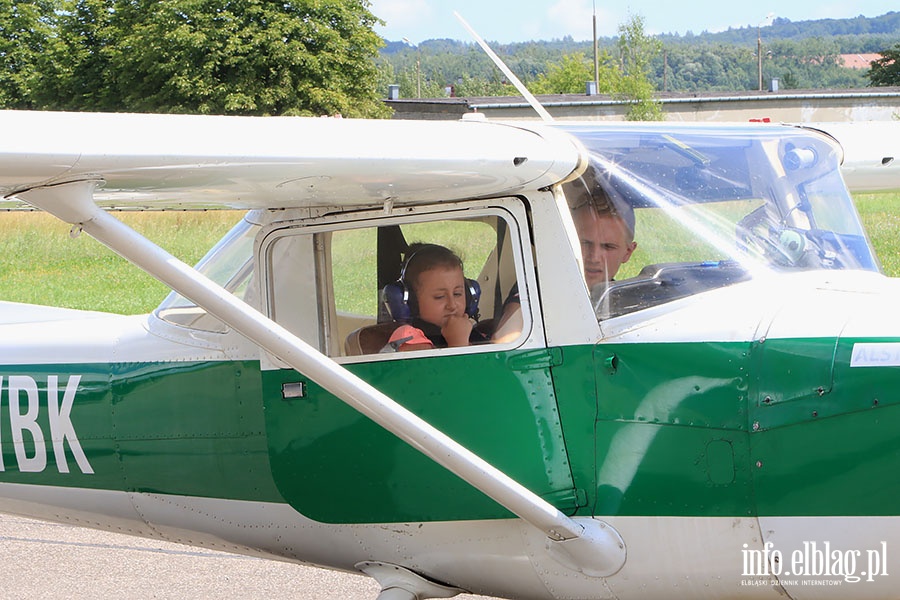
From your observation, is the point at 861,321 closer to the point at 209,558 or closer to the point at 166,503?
the point at 166,503

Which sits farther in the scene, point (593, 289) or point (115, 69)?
point (115, 69)

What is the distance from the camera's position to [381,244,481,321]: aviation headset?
4047mm

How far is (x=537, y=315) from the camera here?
3.80 metres

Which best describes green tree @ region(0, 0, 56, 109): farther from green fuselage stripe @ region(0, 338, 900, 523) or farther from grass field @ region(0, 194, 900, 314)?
green fuselage stripe @ region(0, 338, 900, 523)

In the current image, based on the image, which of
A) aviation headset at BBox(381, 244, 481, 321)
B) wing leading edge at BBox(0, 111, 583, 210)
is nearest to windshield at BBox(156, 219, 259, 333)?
wing leading edge at BBox(0, 111, 583, 210)


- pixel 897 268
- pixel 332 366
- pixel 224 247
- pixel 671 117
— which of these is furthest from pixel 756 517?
pixel 671 117

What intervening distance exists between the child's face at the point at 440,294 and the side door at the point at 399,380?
7cm

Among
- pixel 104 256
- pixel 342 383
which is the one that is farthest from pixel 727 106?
pixel 342 383

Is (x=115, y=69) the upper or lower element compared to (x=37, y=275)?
upper

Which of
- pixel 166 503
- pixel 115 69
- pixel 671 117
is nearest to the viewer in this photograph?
pixel 166 503

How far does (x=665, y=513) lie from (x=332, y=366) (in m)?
1.21

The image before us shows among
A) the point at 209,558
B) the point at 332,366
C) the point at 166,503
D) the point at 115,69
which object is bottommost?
the point at 209,558

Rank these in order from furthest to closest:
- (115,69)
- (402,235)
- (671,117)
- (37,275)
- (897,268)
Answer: (671,117) < (115,69) < (37,275) < (897,268) < (402,235)

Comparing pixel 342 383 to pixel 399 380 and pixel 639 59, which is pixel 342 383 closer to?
pixel 399 380
